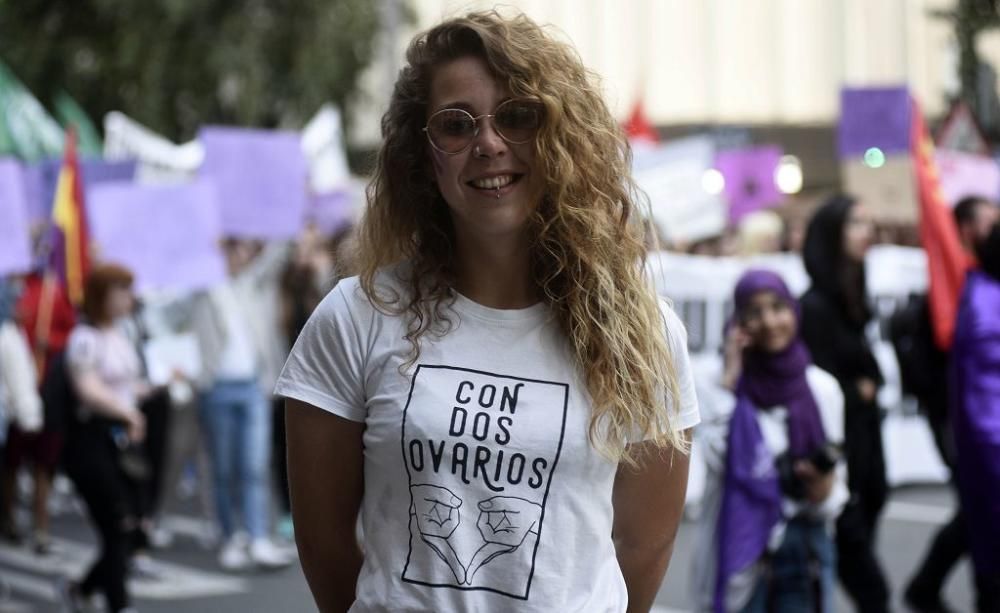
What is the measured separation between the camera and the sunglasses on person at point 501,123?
101 inches

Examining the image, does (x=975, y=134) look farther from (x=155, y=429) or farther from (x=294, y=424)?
(x=294, y=424)

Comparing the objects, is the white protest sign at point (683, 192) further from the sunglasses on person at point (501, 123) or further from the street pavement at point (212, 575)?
the sunglasses on person at point (501, 123)

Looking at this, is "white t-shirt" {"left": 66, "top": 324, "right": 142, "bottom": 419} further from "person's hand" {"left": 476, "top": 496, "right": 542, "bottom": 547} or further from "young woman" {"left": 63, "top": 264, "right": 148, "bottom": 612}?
"person's hand" {"left": 476, "top": 496, "right": 542, "bottom": 547}

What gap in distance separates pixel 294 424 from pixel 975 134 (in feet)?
38.5

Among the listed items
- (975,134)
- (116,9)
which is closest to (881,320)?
(975,134)

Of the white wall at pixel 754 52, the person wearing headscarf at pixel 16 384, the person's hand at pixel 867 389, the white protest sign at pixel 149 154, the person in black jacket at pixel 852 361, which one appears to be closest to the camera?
the person in black jacket at pixel 852 361

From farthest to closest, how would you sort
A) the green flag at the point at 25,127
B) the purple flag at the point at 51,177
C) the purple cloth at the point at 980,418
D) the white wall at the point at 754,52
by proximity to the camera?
the white wall at the point at 754,52
the green flag at the point at 25,127
the purple flag at the point at 51,177
the purple cloth at the point at 980,418

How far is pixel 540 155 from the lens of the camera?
8.46ft

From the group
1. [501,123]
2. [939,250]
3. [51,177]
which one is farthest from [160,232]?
[501,123]

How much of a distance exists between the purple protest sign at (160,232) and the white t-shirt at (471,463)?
7.47 meters

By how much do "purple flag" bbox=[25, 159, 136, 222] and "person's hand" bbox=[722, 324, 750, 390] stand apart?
7.81 meters

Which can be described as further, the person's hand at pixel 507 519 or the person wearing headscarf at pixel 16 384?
the person wearing headscarf at pixel 16 384

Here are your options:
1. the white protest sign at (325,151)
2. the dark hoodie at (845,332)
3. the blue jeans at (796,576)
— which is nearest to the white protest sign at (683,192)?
the dark hoodie at (845,332)

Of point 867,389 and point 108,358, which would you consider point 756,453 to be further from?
point 108,358
